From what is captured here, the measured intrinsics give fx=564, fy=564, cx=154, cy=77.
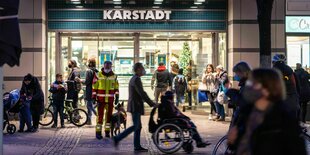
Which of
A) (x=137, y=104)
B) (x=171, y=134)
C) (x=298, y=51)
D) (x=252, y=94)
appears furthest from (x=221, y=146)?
(x=298, y=51)

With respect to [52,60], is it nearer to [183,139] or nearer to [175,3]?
[175,3]

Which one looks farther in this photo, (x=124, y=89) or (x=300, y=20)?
(x=124, y=89)

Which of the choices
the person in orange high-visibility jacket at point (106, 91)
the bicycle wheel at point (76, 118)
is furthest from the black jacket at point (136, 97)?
the bicycle wheel at point (76, 118)

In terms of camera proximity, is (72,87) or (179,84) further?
(179,84)

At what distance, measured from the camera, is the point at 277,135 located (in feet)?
14.0

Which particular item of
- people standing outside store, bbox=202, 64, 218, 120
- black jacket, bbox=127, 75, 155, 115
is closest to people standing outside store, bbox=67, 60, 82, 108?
people standing outside store, bbox=202, 64, 218, 120

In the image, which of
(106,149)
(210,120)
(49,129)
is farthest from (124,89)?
(106,149)

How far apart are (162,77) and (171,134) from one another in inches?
310

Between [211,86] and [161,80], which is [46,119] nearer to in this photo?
[161,80]

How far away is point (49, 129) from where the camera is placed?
15.3 metres

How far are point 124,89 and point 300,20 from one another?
6.56 metres

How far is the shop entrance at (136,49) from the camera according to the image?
63.6ft

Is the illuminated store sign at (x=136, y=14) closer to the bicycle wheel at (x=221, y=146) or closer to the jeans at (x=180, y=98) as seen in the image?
the jeans at (x=180, y=98)

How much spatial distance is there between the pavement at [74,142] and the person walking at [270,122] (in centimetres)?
678
